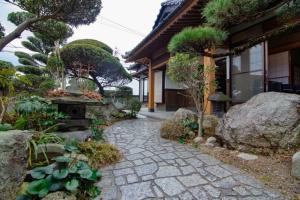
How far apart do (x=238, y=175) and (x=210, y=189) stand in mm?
534

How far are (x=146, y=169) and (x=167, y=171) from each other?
0.29 m

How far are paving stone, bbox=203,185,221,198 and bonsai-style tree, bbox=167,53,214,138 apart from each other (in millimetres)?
1865

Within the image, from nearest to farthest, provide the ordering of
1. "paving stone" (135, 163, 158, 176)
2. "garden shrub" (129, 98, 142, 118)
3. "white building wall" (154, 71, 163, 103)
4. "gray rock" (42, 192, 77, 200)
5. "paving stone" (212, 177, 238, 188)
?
"gray rock" (42, 192, 77, 200) → "paving stone" (212, 177, 238, 188) → "paving stone" (135, 163, 158, 176) → "garden shrub" (129, 98, 142, 118) → "white building wall" (154, 71, 163, 103)

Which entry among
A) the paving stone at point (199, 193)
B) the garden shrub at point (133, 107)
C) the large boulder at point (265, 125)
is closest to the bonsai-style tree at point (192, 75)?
the large boulder at point (265, 125)

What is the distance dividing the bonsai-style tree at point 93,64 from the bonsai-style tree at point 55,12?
3.43 metres

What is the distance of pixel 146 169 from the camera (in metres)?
2.59

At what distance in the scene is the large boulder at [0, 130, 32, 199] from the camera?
1509 millimetres

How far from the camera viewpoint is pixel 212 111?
511 centimetres

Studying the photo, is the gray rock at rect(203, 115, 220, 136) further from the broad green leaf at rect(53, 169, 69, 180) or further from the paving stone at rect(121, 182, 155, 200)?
the broad green leaf at rect(53, 169, 69, 180)

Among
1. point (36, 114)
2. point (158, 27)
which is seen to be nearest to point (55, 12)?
point (36, 114)

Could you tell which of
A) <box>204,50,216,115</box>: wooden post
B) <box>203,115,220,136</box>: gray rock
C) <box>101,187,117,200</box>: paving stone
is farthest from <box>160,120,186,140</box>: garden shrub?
<box>101,187,117,200</box>: paving stone

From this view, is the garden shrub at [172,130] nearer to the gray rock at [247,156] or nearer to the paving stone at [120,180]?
the gray rock at [247,156]

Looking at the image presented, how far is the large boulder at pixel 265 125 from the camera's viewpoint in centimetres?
274

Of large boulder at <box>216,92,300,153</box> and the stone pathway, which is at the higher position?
large boulder at <box>216,92,300,153</box>
